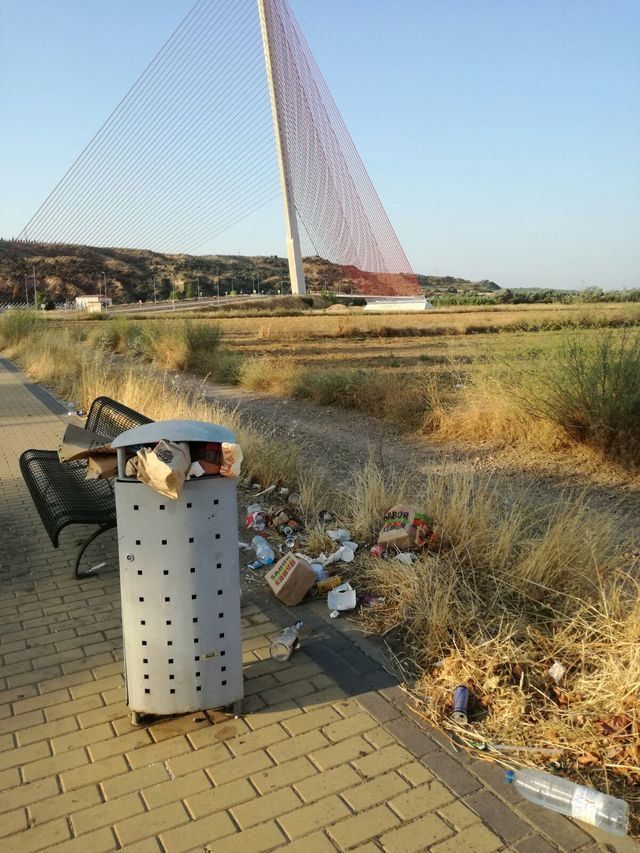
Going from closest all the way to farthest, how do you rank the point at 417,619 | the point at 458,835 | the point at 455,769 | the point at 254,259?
the point at 458,835 → the point at 455,769 → the point at 417,619 → the point at 254,259


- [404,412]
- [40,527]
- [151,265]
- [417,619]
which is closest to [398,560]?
[417,619]

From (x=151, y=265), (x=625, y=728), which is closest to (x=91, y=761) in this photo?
(x=625, y=728)

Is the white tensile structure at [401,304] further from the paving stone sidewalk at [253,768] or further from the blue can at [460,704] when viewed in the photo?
the blue can at [460,704]

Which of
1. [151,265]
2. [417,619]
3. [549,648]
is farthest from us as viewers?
[151,265]

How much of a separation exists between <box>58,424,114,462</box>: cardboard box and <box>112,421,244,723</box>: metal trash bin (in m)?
0.72

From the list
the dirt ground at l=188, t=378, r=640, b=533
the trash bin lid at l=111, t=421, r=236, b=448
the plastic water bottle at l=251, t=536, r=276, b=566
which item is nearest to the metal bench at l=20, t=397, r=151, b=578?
the plastic water bottle at l=251, t=536, r=276, b=566

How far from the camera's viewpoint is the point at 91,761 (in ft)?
9.26

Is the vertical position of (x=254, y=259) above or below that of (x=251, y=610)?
above

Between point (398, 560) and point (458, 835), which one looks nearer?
point (458, 835)

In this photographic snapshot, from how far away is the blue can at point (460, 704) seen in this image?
3.01m

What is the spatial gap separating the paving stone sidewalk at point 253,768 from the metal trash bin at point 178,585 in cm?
20

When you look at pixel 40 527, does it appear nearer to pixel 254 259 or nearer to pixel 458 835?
pixel 458 835

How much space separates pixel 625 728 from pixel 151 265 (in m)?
111

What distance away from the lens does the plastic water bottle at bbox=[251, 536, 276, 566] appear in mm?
4809
